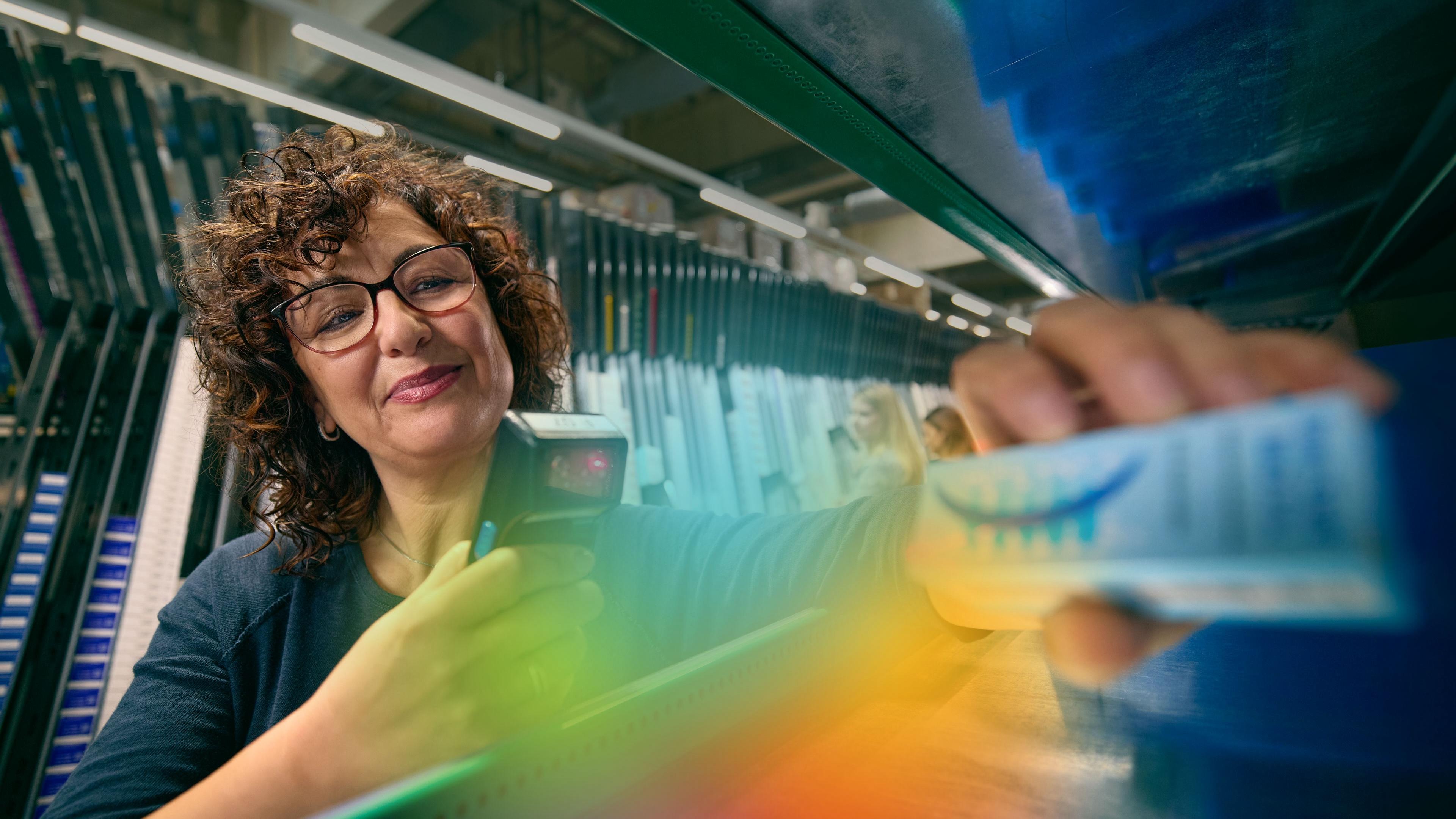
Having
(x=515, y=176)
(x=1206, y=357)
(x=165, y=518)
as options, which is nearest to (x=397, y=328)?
(x=1206, y=357)

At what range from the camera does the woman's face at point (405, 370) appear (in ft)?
2.49

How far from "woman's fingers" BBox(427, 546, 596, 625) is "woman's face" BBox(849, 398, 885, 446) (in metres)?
2.16

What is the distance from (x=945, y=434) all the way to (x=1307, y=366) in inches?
95.5

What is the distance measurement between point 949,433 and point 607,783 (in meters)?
2.58

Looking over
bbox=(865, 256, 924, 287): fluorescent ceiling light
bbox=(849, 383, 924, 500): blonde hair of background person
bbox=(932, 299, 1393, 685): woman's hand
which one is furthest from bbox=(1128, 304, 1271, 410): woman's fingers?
bbox=(865, 256, 924, 287): fluorescent ceiling light

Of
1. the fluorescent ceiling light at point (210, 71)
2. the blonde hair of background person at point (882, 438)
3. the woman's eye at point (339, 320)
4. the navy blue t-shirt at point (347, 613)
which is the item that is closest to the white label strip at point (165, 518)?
the navy blue t-shirt at point (347, 613)

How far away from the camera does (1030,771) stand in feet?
1.32

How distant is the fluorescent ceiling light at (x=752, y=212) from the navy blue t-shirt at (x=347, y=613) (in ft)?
5.67

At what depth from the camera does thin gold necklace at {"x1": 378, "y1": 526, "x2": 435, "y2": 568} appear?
0.91 metres

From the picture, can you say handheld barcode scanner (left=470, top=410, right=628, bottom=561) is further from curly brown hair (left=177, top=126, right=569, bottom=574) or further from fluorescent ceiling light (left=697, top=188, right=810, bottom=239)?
fluorescent ceiling light (left=697, top=188, right=810, bottom=239)

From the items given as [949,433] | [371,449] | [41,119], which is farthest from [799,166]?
[371,449]

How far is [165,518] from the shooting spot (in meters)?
1.25

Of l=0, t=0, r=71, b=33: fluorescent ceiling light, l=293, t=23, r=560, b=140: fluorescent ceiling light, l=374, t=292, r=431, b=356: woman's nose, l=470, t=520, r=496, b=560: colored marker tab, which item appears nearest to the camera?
l=470, t=520, r=496, b=560: colored marker tab

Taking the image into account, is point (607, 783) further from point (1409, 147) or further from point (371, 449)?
point (1409, 147)
